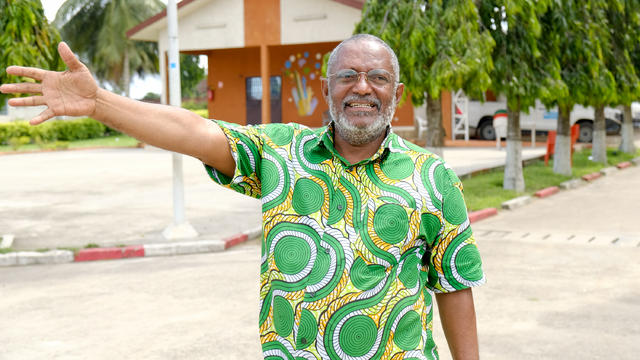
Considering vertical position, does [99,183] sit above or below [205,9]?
below

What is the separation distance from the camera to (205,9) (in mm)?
27938

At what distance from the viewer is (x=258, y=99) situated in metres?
32.2

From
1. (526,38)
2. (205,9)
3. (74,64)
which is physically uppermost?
(205,9)

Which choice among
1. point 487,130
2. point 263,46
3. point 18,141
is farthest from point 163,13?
point 487,130

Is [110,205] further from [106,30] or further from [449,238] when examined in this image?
[106,30]

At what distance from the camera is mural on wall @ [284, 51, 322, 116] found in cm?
3086

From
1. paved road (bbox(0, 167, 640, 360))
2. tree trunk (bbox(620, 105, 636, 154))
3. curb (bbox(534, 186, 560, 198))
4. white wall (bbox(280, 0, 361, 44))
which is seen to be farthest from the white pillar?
tree trunk (bbox(620, 105, 636, 154))

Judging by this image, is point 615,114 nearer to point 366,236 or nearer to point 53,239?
point 53,239

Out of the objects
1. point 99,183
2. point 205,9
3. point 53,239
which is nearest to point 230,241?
point 53,239

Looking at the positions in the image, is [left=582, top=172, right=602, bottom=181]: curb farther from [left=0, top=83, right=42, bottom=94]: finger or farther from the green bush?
the green bush

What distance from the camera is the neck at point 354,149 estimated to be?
7.64 feet

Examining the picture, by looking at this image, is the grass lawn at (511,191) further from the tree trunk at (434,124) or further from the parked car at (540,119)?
the parked car at (540,119)

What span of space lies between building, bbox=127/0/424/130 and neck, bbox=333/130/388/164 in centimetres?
2317

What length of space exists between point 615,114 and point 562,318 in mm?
26707
